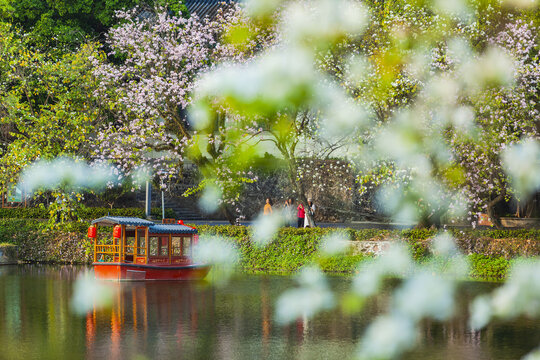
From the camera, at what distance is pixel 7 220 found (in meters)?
36.7

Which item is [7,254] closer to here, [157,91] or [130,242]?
[130,242]

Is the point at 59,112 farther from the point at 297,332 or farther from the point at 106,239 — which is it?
the point at 297,332

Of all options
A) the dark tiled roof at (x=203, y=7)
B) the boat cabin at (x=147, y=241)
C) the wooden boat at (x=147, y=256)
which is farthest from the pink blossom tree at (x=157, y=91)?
the dark tiled roof at (x=203, y=7)

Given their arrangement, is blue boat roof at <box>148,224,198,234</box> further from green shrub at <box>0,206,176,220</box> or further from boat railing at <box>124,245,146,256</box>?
green shrub at <box>0,206,176,220</box>

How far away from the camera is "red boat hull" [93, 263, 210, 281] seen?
27453 mm

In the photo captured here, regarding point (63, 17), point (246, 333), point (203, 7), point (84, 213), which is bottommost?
point (246, 333)

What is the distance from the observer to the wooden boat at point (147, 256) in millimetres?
27609

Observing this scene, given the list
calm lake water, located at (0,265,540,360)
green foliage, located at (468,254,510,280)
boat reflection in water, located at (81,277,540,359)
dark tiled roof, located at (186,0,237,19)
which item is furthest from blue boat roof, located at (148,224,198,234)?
dark tiled roof, located at (186,0,237,19)

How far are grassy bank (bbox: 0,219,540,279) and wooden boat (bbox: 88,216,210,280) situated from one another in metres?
3.37

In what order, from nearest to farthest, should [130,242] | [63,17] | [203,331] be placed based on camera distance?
[203,331]
[130,242]
[63,17]

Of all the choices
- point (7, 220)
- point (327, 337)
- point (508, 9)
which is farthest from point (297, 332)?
point (7, 220)

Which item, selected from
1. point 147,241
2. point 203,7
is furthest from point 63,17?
point 147,241

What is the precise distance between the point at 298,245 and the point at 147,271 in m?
6.19

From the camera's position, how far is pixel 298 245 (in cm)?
3108
